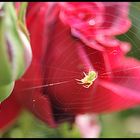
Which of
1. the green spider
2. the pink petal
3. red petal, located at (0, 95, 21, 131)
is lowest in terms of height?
the pink petal

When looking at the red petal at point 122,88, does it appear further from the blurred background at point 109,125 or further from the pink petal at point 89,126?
the pink petal at point 89,126

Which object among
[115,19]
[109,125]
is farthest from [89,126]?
[115,19]

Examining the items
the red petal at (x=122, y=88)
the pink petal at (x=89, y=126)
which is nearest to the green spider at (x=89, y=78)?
the red petal at (x=122, y=88)

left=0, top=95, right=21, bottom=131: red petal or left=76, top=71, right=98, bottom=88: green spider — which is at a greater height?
left=76, top=71, right=98, bottom=88: green spider

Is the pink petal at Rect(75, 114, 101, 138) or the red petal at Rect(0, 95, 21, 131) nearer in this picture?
the red petal at Rect(0, 95, 21, 131)

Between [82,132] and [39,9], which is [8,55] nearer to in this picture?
[39,9]

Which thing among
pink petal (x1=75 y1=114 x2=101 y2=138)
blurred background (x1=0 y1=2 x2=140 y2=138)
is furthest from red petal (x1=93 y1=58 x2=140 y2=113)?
pink petal (x1=75 y1=114 x2=101 y2=138)

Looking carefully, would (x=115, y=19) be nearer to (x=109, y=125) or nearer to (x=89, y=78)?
(x=89, y=78)

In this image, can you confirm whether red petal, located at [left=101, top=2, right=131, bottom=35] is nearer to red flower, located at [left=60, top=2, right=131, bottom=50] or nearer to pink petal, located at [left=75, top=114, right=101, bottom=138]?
red flower, located at [left=60, top=2, right=131, bottom=50]
